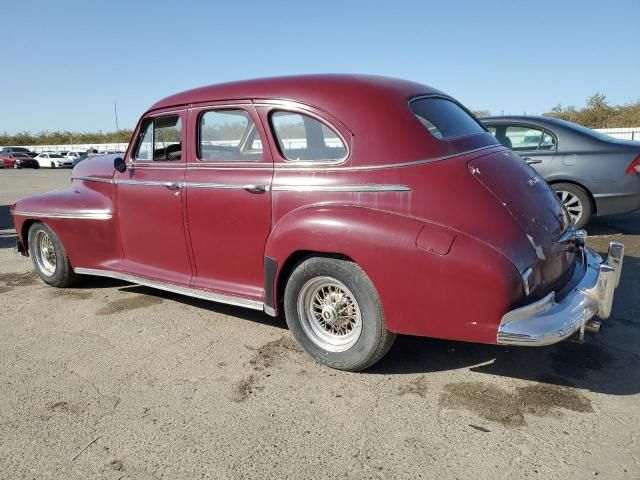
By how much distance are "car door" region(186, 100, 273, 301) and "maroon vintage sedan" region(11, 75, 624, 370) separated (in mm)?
12

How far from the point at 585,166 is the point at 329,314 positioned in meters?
4.59

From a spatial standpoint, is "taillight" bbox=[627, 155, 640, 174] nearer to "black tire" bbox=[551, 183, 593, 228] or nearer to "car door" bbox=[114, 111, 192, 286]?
"black tire" bbox=[551, 183, 593, 228]

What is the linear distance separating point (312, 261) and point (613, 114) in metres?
39.9

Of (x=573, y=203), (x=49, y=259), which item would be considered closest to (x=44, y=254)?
(x=49, y=259)

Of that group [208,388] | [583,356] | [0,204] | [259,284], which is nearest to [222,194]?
[259,284]

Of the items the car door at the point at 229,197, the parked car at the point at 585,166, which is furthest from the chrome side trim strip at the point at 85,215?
the parked car at the point at 585,166

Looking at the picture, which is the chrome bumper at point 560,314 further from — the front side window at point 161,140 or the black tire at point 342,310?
the front side window at point 161,140

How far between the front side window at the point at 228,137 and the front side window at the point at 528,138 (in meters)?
4.32

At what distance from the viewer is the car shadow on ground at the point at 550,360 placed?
9.74ft

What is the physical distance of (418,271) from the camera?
2.70 meters

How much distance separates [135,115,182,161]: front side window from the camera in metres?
4.11

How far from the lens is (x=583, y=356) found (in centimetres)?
326

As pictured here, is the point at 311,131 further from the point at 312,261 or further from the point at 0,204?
the point at 0,204

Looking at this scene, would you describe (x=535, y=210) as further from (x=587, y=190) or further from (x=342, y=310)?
(x=587, y=190)
